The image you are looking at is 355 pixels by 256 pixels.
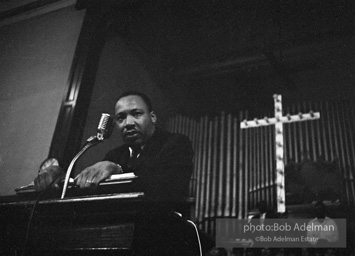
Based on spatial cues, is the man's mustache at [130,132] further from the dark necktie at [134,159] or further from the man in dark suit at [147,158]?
the dark necktie at [134,159]

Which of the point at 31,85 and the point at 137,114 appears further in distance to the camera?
the point at 31,85

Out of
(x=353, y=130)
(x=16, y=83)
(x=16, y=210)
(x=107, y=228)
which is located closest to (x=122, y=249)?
(x=107, y=228)

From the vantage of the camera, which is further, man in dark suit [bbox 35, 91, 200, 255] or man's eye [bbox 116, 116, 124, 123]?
man's eye [bbox 116, 116, 124, 123]

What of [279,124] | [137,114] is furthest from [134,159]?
[279,124]

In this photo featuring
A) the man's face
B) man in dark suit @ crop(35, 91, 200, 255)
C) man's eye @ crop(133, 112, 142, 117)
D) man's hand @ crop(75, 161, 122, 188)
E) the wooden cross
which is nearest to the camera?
man in dark suit @ crop(35, 91, 200, 255)

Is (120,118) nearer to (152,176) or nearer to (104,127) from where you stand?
(104,127)

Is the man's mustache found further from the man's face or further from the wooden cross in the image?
the wooden cross

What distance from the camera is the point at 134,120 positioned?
2.94 metres

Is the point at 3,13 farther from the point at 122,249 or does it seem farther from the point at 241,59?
the point at 122,249

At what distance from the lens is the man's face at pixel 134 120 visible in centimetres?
284

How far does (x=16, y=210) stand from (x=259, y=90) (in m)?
4.52

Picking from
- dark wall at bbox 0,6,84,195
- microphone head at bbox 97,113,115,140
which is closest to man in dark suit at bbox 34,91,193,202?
microphone head at bbox 97,113,115,140

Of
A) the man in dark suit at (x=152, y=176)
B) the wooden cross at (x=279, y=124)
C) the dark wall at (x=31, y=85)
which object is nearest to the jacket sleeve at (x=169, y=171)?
the man in dark suit at (x=152, y=176)

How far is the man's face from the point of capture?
112 inches
